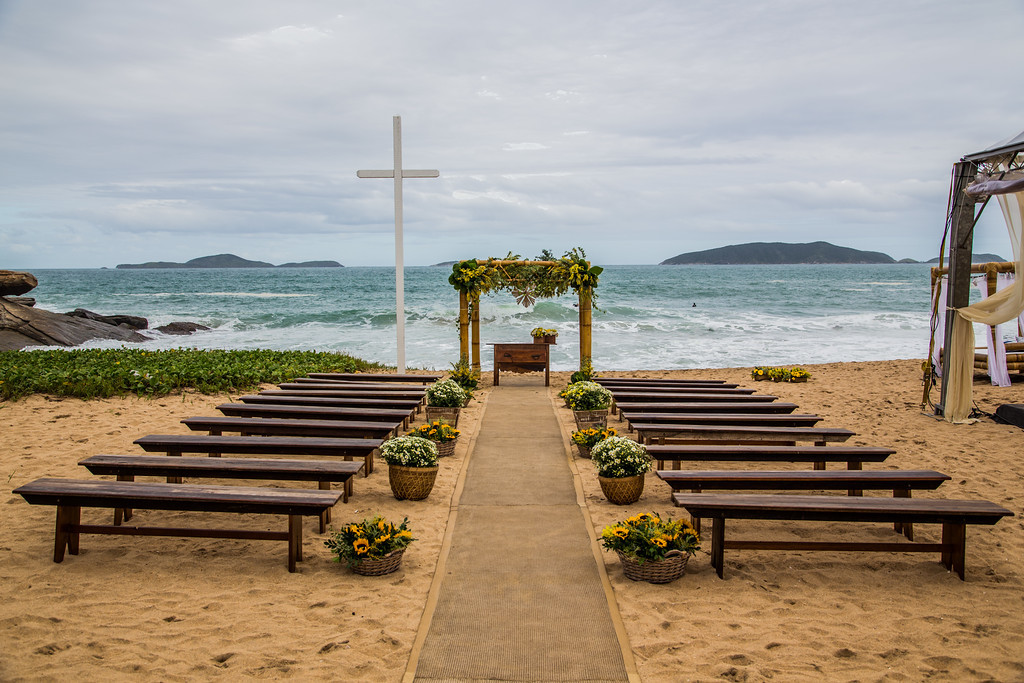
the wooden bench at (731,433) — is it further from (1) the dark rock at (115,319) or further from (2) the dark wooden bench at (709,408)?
(1) the dark rock at (115,319)

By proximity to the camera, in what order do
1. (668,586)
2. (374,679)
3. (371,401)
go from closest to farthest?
(374,679), (668,586), (371,401)

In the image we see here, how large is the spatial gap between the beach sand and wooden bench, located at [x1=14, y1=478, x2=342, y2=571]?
0.26m

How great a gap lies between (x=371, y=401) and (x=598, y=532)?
4.19 m

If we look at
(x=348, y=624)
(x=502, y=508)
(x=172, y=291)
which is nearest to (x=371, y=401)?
(x=502, y=508)

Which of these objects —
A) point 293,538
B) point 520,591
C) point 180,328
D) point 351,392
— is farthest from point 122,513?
point 180,328

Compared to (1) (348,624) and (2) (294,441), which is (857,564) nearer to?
(1) (348,624)

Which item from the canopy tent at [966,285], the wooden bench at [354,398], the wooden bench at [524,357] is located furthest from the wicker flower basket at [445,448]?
the canopy tent at [966,285]

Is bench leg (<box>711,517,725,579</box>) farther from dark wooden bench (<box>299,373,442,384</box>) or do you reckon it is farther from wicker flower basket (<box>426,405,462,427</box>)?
dark wooden bench (<box>299,373,442,384</box>)

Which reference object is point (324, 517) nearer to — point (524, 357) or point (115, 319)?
point (524, 357)

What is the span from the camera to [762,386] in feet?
47.6

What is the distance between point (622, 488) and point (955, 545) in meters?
2.61

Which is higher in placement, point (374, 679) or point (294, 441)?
point (294, 441)

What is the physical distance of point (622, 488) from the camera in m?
6.45

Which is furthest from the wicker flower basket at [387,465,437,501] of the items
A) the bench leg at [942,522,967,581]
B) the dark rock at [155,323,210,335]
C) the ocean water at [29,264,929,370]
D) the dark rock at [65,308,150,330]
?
the dark rock at [155,323,210,335]
